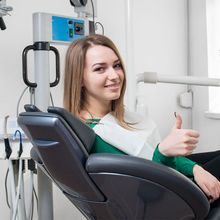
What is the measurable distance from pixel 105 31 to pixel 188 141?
1.75m

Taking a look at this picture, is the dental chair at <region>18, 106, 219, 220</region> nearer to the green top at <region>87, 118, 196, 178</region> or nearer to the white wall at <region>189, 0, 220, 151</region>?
the green top at <region>87, 118, 196, 178</region>

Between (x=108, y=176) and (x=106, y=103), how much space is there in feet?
1.68

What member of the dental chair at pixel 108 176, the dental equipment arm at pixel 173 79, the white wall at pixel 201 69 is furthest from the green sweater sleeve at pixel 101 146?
the white wall at pixel 201 69

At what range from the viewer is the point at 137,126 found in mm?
1350

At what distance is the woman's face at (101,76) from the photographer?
48.3 inches

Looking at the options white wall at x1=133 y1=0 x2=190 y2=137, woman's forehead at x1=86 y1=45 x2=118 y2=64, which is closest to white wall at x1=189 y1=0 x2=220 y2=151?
white wall at x1=133 y1=0 x2=190 y2=137

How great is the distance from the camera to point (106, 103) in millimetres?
1288

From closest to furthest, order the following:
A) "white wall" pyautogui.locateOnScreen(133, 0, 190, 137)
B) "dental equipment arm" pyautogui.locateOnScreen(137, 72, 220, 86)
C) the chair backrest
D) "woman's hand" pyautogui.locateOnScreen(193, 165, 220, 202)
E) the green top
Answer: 1. the chair backrest
2. the green top
3. "woman's hand" pyautogui.locateOnScreen(193, 165, 220, 202)
4. "dental equipment arm" pyautogui.locateOnScreen(137, 72, 220, 86)
5. "white wall" pyautogui.locateOnScreen(133, 0, 190, 137)

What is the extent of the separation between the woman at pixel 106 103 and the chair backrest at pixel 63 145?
21 centimetres

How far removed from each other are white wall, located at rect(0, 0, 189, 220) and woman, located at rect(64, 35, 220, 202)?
0.93 m

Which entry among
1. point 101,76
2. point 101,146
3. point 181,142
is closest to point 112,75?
point 101,76

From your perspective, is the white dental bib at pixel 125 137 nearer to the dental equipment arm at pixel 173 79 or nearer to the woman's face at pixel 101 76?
the woman's face at pixel 101 76

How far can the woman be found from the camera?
1.12 m

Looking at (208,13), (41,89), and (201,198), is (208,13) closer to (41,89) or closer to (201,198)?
(41,89)
